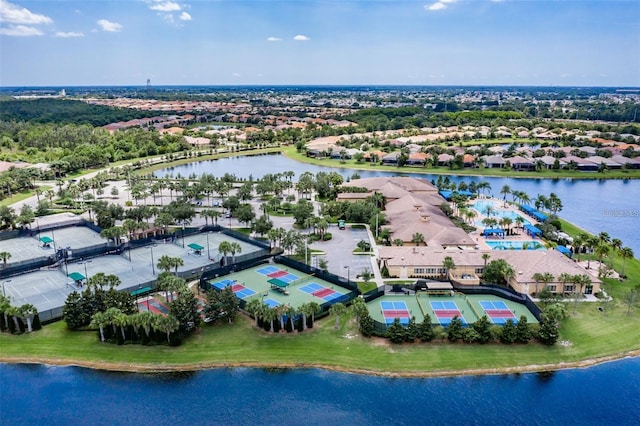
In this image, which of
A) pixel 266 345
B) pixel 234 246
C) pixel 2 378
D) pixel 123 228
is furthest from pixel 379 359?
pixel 123 228

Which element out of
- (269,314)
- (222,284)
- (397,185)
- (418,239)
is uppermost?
(397,185)

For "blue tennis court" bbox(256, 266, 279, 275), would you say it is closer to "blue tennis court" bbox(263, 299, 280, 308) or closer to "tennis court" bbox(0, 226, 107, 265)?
"blue tennis court" bbox(263, 299, 280, 308)

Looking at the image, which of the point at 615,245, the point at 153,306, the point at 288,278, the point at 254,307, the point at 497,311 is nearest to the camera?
the point at 254,307

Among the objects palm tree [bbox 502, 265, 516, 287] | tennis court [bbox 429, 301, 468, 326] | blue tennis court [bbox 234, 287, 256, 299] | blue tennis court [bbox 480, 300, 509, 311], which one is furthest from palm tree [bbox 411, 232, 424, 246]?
blue tennis court [bbox 234, 287, 256, 299]

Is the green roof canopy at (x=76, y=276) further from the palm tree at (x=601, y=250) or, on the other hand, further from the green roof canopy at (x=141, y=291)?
the palm tree at (x=601, y=250)

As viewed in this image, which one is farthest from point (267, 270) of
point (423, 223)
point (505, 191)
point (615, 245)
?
point (505, 191)

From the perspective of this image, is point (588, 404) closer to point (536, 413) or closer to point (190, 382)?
point (536, 413)

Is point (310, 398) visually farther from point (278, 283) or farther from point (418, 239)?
point (418, 239)
